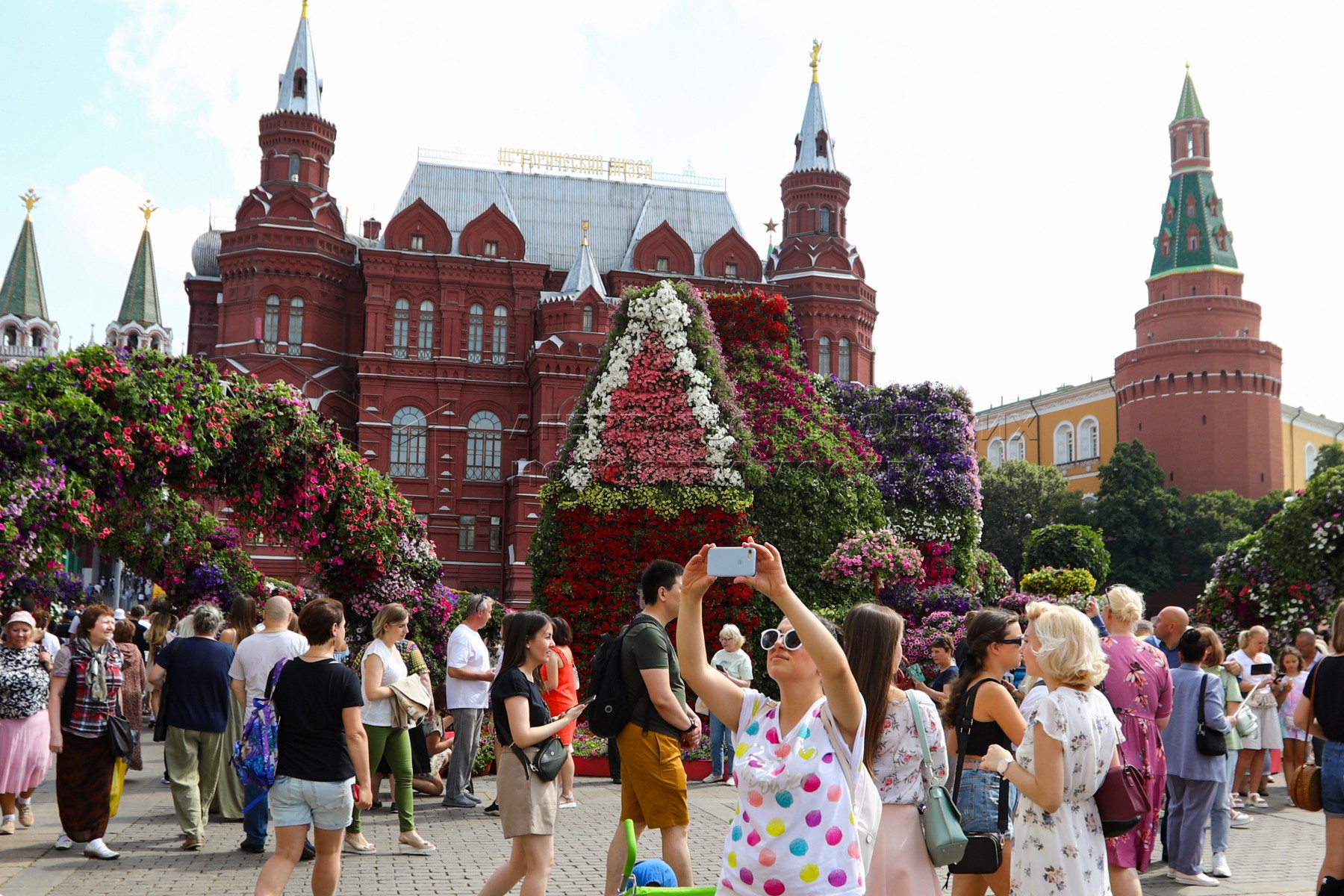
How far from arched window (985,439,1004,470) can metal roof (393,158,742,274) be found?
145ft

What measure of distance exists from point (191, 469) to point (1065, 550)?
2821cm

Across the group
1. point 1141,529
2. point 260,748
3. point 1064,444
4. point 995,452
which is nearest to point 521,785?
point 260,748

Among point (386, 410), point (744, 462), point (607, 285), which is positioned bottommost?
point (744, 462)

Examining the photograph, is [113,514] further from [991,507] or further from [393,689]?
[991,507]

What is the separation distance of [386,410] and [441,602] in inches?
1290

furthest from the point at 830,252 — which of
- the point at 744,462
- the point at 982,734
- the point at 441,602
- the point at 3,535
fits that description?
the point at 982,734

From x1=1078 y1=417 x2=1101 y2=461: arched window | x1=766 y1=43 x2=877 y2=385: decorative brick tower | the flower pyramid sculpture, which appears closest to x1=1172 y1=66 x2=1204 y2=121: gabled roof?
x1=1078 y1=417 x2=1101 y2=461: arched window

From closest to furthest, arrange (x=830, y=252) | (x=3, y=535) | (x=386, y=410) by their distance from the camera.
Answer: (x=3, y=535), (x=386, y=410), (x=830, y=252)

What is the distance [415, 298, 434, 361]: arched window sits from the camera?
45875 mm

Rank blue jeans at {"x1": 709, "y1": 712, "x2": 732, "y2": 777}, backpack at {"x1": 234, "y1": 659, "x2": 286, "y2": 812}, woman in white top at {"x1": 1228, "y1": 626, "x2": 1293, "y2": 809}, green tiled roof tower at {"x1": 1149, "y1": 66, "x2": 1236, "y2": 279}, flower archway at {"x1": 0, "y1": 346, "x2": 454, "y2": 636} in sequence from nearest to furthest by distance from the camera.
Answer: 1. backpack at {"x1": 234, "y1": 659, "x2": 286, "y2": 812}
2. flower archway at {"x1": 0, "y1": 346, "x2": 454, "y2": 636}
3. woman in white top at {"x1": 1228, "y1": 626, "x2": 1293, "y2": 809}
4. blue jeans at {"x1": 709, "y1": 712, "x2": 732, "y2": 777}
5. green tiled roof tower at {"x1": 1149, "y1": 66, "x2": 1236, "y2": 279}

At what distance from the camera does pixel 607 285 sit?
49.0 meters

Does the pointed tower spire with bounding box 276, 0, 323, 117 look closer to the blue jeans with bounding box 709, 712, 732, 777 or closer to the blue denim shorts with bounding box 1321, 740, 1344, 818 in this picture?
the blue jeans with bounding box 709, 712, 732, 777

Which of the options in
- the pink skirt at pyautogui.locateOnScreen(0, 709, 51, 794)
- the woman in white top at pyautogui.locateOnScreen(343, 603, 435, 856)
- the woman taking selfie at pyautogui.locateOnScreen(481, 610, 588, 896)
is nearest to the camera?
the woman taking selfie at pyautogui.locateOnScreen(481, 610, 588, 896)

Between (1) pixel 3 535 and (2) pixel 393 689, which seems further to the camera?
(1) pixel 3 535
